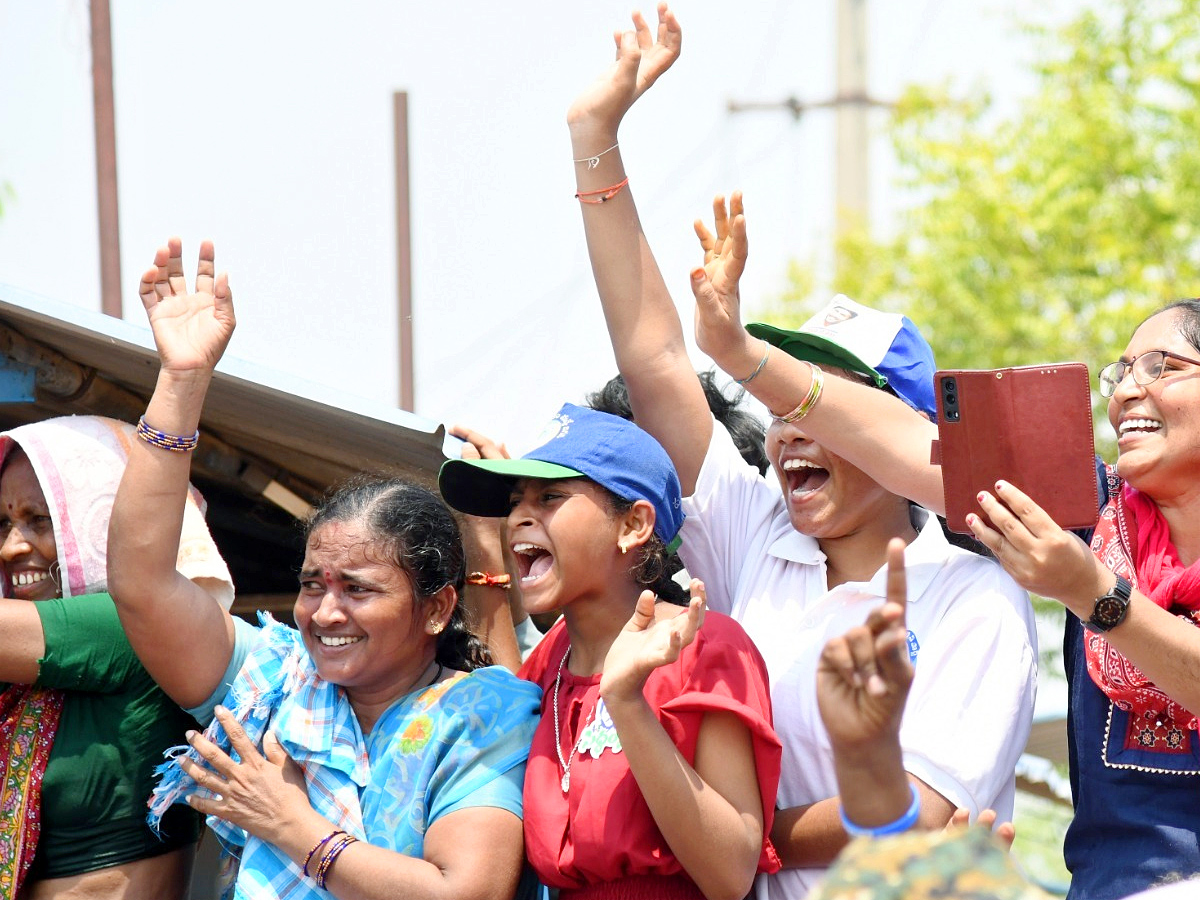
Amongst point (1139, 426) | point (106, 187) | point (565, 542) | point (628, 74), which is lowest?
point (565, 542)

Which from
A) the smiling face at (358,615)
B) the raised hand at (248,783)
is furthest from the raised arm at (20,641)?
the smiling face at (358,615)

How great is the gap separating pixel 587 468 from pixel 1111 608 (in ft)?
3.26

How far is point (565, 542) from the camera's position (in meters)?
2.79

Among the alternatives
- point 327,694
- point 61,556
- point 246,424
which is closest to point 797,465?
point 327,694

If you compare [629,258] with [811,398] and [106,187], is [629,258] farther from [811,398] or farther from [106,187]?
[106,187]

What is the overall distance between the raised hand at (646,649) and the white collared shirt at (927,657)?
0.48 m

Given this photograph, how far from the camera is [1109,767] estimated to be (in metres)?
2.63

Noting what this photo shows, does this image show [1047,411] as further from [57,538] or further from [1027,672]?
[57,538]

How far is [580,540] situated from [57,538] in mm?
1081

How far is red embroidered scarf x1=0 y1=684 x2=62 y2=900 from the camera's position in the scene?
2.86 meters

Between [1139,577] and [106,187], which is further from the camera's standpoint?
[106,187]

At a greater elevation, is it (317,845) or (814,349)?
(814,349)

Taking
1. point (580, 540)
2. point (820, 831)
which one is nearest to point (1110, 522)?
point (820, 831)

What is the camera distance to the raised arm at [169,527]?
277cm
